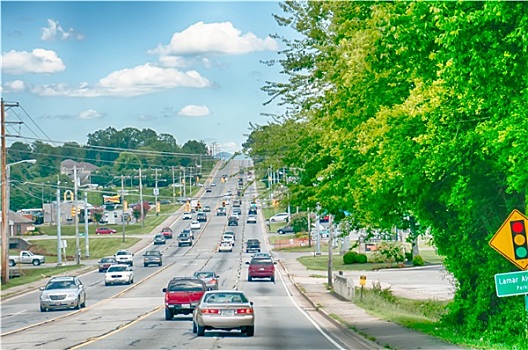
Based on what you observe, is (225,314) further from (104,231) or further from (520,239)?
(104,231)

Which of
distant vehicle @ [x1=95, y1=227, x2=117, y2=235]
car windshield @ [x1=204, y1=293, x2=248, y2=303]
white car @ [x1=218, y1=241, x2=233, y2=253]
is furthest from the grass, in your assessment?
distant vehicle @ [x1=95, y1=227, x2=117, y2=235]

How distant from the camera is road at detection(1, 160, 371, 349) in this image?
2631 centimetres

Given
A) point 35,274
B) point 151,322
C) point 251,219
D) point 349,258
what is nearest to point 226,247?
point 349,258

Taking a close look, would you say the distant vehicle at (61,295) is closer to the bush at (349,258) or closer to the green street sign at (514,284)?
the green street sign at (514,284)

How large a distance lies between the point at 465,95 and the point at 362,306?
75.5ft

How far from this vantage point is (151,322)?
35656 mm

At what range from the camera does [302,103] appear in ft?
105

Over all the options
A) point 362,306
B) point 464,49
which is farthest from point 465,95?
point 362,306

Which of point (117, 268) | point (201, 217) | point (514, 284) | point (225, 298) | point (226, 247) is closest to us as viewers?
point (514, 284)

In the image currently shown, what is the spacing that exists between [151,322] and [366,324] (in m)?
9.12

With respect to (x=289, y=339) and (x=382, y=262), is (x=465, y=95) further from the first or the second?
(x=382, y=262)

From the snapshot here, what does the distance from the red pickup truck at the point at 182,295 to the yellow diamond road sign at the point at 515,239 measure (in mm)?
20421

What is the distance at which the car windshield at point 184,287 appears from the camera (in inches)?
1427

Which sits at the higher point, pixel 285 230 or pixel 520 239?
pixel 285 230
